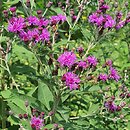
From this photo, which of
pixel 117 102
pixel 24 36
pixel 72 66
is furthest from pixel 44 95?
pixel 117 102

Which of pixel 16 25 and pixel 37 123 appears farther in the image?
pixel 16 25

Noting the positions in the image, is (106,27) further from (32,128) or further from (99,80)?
(32,128)

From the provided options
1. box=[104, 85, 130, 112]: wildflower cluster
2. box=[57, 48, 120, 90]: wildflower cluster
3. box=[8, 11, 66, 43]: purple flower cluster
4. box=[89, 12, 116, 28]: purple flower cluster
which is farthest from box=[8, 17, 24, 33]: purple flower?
box=[104, 85, 130, 112]: wildflower cluster

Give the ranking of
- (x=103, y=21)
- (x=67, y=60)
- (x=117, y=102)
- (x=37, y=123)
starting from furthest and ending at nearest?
(x=117, y=102) → (x=103, y=21) → (x=67, y=60) → (x=37, y=123)

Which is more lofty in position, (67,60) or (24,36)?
(24,36)

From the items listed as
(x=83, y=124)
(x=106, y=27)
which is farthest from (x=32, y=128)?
(x=106, y=27)

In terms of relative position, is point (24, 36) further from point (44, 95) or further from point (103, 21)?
point (103, 21)

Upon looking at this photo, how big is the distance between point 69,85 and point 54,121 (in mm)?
391

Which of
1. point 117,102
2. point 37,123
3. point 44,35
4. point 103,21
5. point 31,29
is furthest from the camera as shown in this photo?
point 117,102

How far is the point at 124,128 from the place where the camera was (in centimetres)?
319

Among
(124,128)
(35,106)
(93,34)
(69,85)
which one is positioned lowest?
(124,128)

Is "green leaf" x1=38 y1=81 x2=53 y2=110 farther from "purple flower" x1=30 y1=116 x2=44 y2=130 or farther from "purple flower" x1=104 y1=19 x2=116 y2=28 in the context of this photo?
"purple flower" x1=104 y1=19 x2=116 y2=28

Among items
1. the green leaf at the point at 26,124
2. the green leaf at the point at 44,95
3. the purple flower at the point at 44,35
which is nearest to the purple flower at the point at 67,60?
the purple flower at the point at 44,35

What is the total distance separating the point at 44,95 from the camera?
2.49 m
